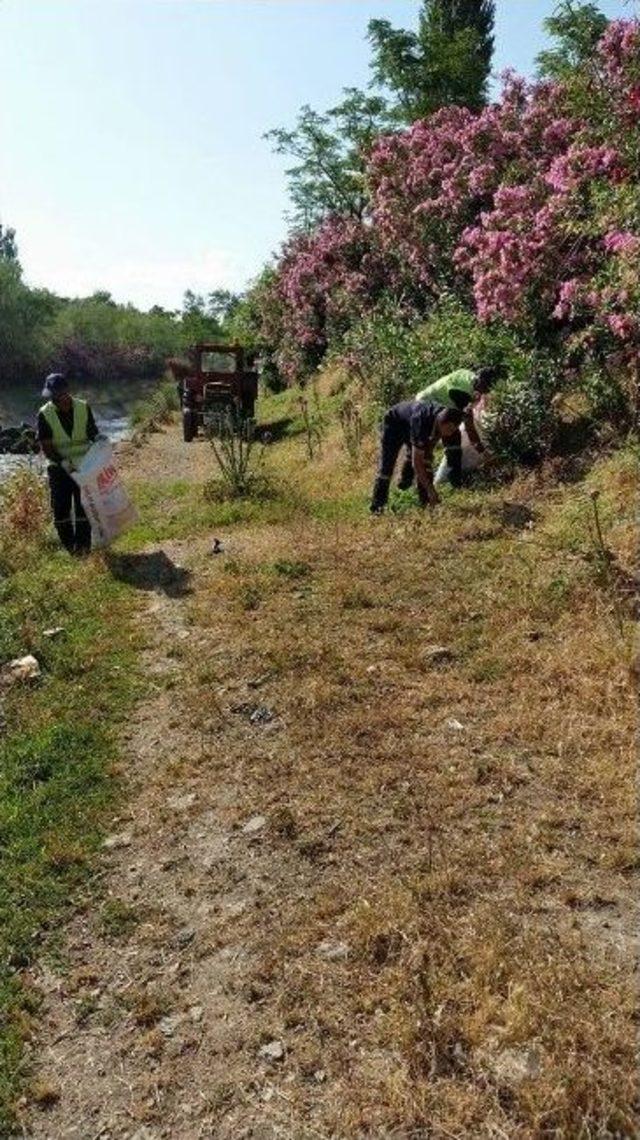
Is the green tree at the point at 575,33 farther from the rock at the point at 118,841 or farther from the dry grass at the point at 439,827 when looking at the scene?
the rock at the point at 118,841

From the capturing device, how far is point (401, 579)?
6.75 m

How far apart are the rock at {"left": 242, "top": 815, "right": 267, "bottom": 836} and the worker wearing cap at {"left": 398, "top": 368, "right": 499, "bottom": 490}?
4885 mm

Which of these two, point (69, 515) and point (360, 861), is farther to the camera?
point (69, 515)

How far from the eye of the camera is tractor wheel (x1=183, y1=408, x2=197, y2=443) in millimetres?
17141

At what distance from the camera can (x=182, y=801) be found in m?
4.34

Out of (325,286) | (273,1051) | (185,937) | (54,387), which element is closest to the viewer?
(273,1051)

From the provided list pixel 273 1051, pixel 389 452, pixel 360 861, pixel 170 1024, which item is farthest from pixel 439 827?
pixel 389 452

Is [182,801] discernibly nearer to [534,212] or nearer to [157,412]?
[534,212]

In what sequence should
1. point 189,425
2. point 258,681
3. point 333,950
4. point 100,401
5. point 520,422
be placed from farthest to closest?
1. point 100,401
2. point 189,425
3. point 520,422
4. point 258,681
5. point 333,950

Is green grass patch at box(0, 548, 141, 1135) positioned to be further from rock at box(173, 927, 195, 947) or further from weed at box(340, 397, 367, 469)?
weed at box(340, 397, 367, 469)

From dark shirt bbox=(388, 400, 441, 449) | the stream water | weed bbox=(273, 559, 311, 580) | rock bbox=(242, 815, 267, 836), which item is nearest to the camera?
rock bbox=(242, 815, 267, 836)

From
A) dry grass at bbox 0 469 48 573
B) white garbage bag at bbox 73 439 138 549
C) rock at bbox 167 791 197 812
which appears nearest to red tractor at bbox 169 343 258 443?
dry grass at bbox 0 469 48 573

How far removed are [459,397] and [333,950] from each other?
5881 mm

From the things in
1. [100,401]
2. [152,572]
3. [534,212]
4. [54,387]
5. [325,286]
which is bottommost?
[152,572]
